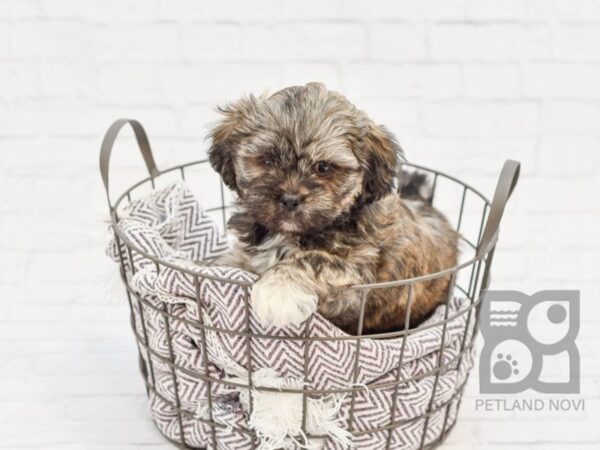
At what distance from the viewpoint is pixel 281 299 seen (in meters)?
2.36

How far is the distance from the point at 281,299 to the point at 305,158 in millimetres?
468

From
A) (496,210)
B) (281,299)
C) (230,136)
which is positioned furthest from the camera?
(230,136)

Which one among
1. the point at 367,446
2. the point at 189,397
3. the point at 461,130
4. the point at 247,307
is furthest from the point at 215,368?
the point at 461,130

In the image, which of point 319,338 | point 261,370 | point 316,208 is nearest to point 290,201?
point 316,208

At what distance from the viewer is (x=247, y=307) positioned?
8.15 feet

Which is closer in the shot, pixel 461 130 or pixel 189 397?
pixel 189 397

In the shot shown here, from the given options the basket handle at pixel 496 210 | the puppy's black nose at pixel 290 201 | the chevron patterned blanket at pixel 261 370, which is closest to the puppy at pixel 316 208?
the puppy's black nose at pixel 290 201

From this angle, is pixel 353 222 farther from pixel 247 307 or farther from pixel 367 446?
Answer: pixel 367 446

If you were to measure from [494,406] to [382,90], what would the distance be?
5.24 feet

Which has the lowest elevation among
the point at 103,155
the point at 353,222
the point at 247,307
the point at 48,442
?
the point at 48,442

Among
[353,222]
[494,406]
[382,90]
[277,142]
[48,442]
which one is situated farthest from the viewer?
[382,90]

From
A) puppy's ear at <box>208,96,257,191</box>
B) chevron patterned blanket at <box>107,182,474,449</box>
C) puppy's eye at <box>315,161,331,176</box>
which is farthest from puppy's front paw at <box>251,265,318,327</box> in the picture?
puppy's ear at <box>208,96,257,191</box>

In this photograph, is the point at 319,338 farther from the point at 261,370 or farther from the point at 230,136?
the point at 230,136

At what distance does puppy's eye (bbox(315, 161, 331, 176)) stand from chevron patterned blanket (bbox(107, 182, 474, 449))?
388 mm
